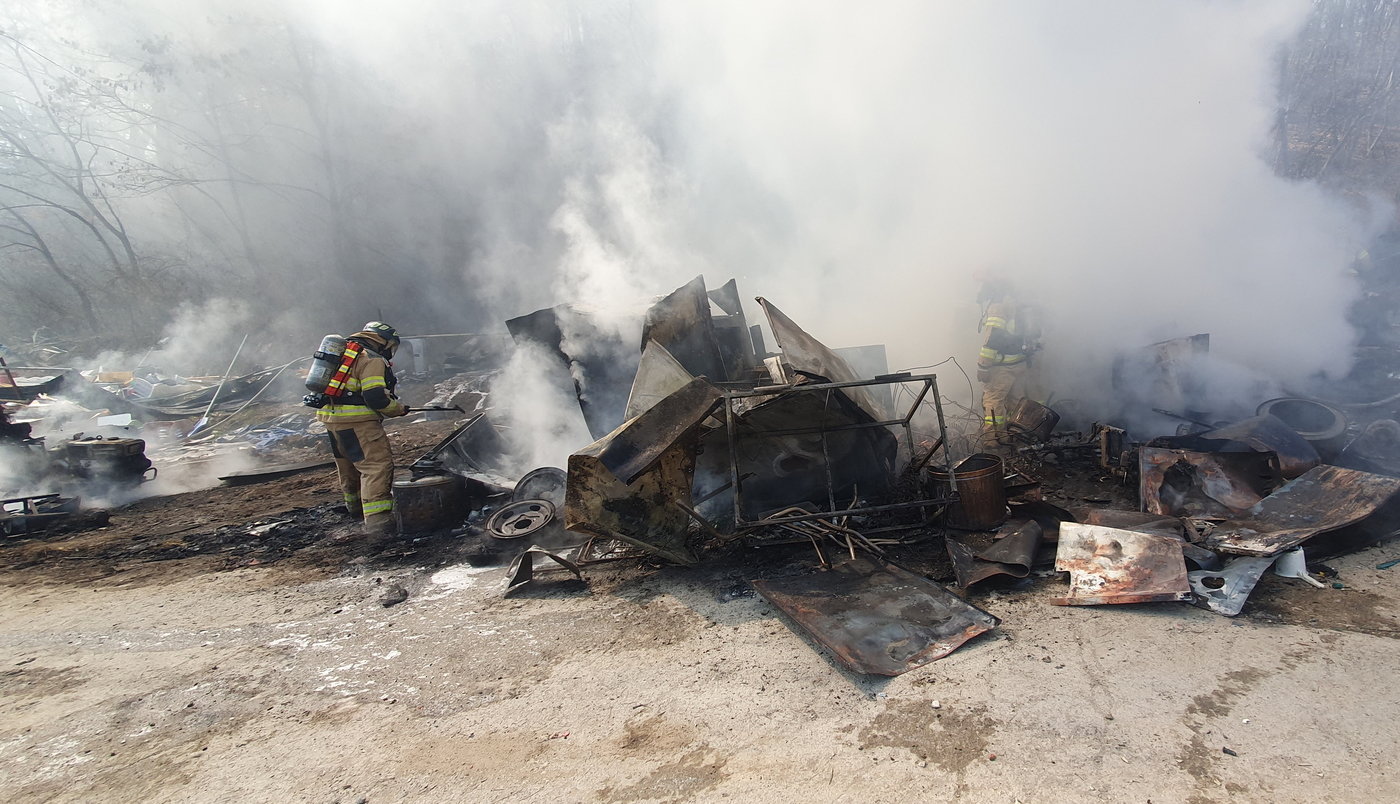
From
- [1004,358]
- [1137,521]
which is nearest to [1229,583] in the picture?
[1137,521]

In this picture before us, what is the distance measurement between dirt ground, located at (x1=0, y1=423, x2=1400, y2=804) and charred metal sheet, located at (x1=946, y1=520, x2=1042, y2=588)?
126 millimetres

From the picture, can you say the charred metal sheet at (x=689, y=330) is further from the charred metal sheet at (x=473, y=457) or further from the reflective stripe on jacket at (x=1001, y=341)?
the reflective stripe on jacket at (x=1001, y=341)

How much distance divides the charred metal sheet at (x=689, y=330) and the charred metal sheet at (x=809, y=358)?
1.37 meters

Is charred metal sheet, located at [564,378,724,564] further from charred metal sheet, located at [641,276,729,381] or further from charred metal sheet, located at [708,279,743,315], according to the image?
charred metal sheet, located at [708,279,743,315]

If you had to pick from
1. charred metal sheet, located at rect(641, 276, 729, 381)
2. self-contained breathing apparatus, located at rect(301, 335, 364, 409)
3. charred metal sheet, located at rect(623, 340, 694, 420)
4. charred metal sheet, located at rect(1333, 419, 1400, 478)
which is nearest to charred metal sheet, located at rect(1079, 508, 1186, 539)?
Result: charred metal sheet, located at rect(1333, 419, 1400, 478)

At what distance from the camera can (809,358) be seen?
4.67 m

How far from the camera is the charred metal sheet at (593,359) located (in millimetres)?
6242

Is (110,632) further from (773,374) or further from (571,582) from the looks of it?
(773,374)

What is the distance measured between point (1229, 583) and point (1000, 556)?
1.11 meters

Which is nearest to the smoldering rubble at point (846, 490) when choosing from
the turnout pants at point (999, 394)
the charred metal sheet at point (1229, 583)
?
the charred metal sheet at point (1229, 583)

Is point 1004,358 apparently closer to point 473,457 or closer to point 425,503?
point 473,457

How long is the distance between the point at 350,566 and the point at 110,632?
138 centimetres

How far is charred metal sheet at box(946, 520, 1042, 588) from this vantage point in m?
3.57

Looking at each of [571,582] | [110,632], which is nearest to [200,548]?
[110,632]
